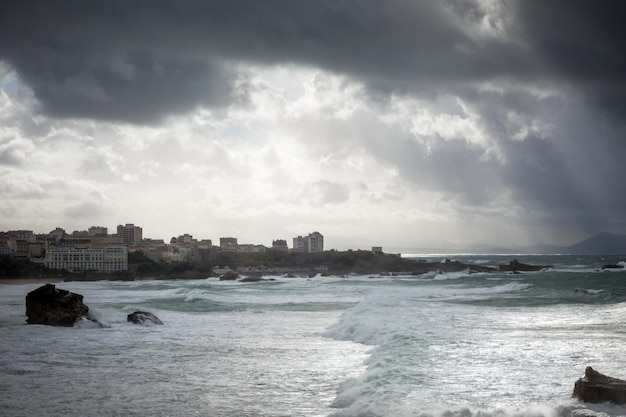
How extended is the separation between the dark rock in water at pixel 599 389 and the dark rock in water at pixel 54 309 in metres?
17.5

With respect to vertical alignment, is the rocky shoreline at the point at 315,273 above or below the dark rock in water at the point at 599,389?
below

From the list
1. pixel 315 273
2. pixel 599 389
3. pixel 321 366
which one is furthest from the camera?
pixel 315 273

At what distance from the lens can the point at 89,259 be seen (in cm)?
12469

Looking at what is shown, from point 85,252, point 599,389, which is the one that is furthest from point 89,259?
point 599,389

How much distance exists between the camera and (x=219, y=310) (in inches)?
1163

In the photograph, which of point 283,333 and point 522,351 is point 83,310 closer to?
point 283,333

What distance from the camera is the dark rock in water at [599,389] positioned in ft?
24.9

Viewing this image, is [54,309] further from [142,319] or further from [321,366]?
[321,366]

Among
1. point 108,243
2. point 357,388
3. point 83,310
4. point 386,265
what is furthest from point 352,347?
point 108,243

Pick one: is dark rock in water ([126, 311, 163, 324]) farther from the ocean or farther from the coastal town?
the coastal town

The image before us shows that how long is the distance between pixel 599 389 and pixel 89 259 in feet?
420

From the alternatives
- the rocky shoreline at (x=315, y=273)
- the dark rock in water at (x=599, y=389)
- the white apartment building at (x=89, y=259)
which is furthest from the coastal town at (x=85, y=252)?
the dark rock in water at (x=599, y=389)

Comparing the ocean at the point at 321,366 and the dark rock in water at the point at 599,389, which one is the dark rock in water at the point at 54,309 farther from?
the dark rock in water at the point at 599,389

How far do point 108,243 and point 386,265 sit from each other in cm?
6435
